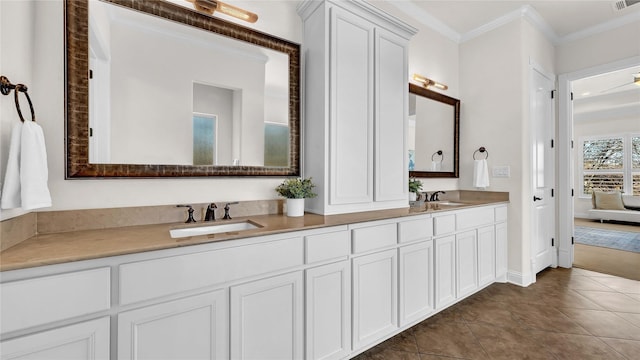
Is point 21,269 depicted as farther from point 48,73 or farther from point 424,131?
point 424,131

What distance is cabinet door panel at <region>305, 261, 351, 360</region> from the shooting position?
1.55 m

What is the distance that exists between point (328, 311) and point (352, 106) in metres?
1.41

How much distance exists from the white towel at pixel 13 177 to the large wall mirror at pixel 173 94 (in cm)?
33

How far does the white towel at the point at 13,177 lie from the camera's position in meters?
1.03

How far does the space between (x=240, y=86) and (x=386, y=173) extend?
129 cm

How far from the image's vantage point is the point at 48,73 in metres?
1.36

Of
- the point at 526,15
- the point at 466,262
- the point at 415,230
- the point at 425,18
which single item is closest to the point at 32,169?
the point at 415,230

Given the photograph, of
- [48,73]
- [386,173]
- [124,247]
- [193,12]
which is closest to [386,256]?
[386,173]

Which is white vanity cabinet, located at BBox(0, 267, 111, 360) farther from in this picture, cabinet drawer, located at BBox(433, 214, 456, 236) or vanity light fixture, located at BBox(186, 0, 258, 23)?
cabinet drawer, located at BBox(433, 214, 456, 236)

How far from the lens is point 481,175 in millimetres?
3125

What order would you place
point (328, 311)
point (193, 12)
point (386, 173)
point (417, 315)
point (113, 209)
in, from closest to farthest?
point (113, 209), point (328, 311), point (193, 12), point (417, 315), point (386, 173)

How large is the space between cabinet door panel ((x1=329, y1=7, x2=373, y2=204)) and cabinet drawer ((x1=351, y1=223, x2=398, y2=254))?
314mm

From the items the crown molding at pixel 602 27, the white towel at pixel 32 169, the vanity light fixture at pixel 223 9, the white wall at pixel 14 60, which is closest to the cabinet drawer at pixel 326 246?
the white towel at pixel 32 169

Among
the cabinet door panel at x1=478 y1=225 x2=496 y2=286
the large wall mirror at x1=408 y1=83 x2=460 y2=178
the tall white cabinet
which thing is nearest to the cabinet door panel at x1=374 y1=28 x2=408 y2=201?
the tall white cabinet
